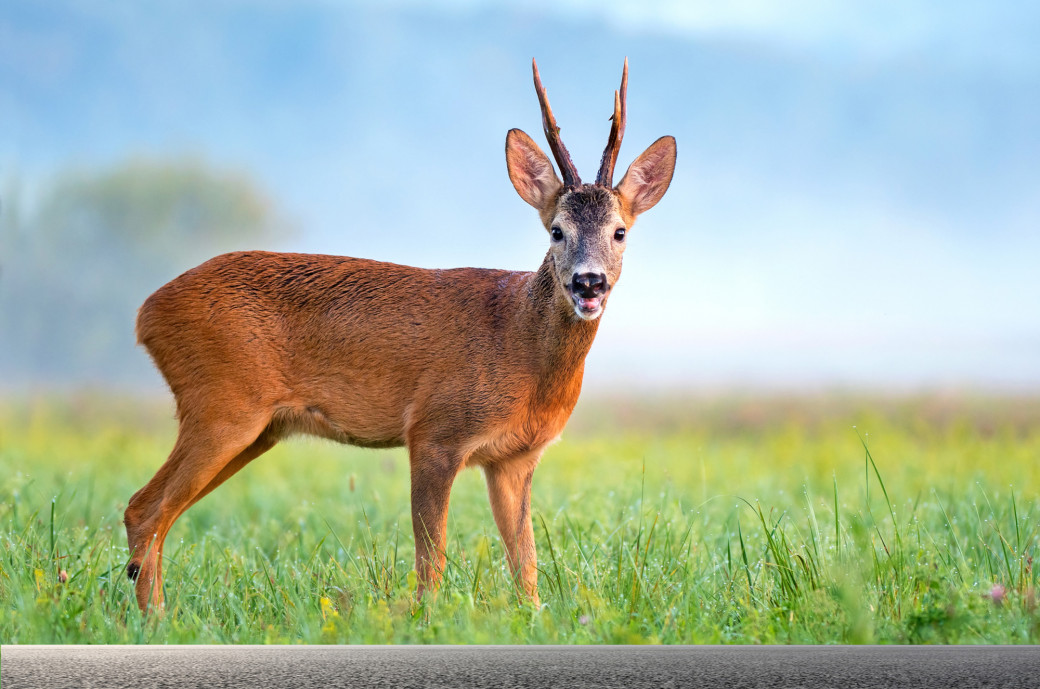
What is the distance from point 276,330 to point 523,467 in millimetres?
1529

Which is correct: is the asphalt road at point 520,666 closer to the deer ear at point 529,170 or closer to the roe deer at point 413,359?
the roe deer at point 413,359

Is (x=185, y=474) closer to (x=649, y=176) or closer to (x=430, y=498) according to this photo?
(x=430, y=498)

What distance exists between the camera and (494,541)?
20.1ft

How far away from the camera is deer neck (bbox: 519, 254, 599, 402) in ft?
16.9

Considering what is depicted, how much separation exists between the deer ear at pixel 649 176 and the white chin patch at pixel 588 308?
0.78 meters

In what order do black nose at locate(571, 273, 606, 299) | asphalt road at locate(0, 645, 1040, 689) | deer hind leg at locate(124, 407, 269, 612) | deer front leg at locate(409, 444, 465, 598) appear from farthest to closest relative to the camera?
deer hind leg at locate(124, 407, 269, 612) → deer front leg at locate(409, 444, 465, 598) → black nose at locate(571, 273, 606, 299) → asphalt road at locate(0, 645, 1040, 689)

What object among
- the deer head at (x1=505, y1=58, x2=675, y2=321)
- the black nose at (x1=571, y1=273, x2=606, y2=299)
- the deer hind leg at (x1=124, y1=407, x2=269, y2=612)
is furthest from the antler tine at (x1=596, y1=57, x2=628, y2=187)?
the deer hind leg at (x1=124, y1=407, x2=269, y2=612)

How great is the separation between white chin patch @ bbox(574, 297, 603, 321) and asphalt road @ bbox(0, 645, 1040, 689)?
5.41 feet

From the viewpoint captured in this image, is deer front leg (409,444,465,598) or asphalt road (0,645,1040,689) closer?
asphalt road (0,645,1040,689)

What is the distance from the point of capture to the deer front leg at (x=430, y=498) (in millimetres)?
4941

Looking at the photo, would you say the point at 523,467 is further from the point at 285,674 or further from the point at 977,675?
the point at 977,675

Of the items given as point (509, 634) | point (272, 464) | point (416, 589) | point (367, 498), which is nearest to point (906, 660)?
point (509, 634)

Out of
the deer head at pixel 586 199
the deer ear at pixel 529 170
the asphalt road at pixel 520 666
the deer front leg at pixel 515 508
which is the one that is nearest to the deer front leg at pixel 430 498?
the deer front leg at pixel 515 508

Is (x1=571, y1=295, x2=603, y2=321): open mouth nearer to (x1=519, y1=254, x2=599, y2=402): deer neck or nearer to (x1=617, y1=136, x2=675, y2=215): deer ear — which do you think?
(x1=519, y1=254, x2=599, y2=402): deer neck
